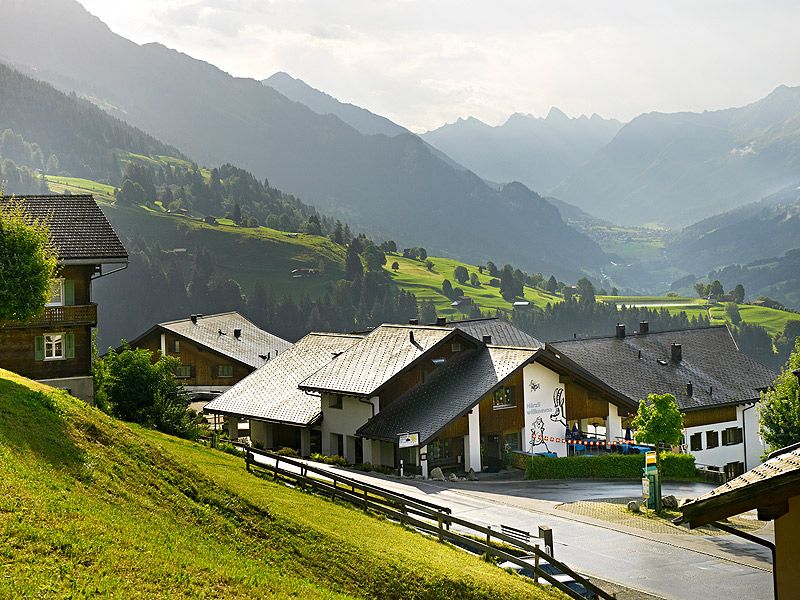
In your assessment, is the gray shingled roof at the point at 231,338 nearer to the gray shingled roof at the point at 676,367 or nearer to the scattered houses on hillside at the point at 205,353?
the scattered houses on hillside at the point at 205,353

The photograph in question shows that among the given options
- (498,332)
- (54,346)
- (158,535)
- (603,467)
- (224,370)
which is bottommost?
(603,467)

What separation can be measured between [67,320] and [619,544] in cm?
2308

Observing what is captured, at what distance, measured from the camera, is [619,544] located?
30.6 meters

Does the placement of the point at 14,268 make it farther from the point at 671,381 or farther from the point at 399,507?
the point at 671,381

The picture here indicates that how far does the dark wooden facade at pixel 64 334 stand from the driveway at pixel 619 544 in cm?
1326

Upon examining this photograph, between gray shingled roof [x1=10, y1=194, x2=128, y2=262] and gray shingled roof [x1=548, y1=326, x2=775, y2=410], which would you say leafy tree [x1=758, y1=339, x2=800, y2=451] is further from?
gray shingled roof [x1=10, y1=194, x2=128, y2=262]

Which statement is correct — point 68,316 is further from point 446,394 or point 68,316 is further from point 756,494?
point 756,494

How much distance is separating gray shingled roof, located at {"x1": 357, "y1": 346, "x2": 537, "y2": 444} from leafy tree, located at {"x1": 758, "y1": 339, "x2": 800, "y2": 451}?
12.4 metres

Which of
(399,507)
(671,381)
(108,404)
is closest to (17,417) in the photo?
(399,507)

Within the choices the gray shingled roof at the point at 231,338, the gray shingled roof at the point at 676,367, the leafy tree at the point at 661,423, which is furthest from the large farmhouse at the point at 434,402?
the gray shingled roof at the point at 231,338

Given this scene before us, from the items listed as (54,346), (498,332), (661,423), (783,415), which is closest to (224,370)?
(498,332)

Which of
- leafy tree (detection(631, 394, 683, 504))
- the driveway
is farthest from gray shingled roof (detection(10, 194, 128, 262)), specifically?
leafy tree (detection(631, 394, 683, 504))

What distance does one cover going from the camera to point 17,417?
18.5 meters

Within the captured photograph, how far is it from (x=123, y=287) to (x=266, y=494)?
183787 mm
